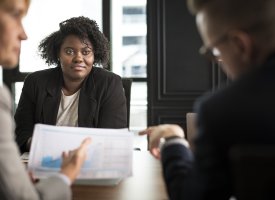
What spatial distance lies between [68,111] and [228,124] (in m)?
1.80

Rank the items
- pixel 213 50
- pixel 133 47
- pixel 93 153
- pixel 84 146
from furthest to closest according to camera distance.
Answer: pixel 133 47
pixel 93 153
pixel 84 146
pixel 213 50

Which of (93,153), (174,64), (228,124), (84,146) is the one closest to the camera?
(228,124)

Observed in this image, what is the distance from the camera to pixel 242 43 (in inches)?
32.4

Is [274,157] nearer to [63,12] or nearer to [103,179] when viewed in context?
[103,179]

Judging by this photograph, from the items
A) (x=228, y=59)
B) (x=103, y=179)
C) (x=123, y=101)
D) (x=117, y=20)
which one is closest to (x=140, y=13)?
(x=117, y=20)

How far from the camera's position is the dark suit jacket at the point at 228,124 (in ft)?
2.36

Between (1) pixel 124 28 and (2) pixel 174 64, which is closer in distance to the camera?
(2) pixel 174 64

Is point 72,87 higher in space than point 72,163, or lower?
higher

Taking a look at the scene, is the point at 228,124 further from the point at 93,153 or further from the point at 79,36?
the point at 79,36

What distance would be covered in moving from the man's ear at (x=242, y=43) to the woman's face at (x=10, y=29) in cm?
54

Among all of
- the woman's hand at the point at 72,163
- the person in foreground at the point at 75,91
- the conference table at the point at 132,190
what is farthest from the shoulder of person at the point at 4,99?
the person in foreground at the point at 75,91

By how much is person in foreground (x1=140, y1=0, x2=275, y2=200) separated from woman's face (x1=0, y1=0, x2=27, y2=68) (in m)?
0.44

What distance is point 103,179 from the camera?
1518 mm

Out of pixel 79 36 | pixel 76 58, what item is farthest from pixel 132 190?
pixel 79 36
